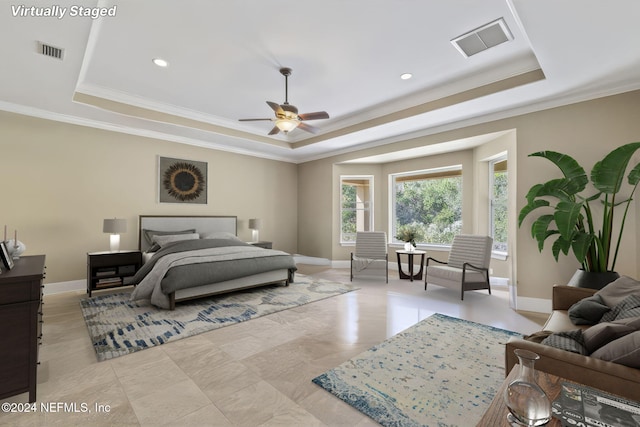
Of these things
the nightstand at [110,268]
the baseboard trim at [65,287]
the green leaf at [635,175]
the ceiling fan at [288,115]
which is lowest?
the baseboard trim at [65,287]

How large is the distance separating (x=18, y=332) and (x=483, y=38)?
4.74 metres

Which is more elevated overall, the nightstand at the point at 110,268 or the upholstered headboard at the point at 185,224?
the upholstered headboard at the point at 185,224

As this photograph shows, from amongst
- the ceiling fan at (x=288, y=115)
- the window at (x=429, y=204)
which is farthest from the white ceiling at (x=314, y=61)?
the window at (x=429, y=204)

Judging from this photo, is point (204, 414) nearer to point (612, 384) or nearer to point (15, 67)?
point (612, 384)

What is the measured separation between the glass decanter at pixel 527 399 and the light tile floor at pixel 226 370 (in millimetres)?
1127

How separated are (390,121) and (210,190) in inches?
160

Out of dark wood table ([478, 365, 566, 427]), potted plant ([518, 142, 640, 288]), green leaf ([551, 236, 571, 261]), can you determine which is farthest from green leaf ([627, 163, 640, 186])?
dark wood table ([478, 365, 566, 427])

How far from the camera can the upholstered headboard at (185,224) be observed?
5.39 meters

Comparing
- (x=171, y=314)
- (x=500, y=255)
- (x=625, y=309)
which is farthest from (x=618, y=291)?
(x=171, y=314)

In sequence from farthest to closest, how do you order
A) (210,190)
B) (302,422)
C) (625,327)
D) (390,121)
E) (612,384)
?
(210,190) < (390,121) < (302,422) < (625,327) < (612,384)

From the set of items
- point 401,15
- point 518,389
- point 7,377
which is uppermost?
point 401,15

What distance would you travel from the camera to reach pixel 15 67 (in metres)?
3.21

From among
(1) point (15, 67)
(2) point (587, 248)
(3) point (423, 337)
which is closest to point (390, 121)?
(2) point (587, 248)

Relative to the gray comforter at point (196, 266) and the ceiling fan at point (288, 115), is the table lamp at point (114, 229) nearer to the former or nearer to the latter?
the gray comforter at point (196, 266)
